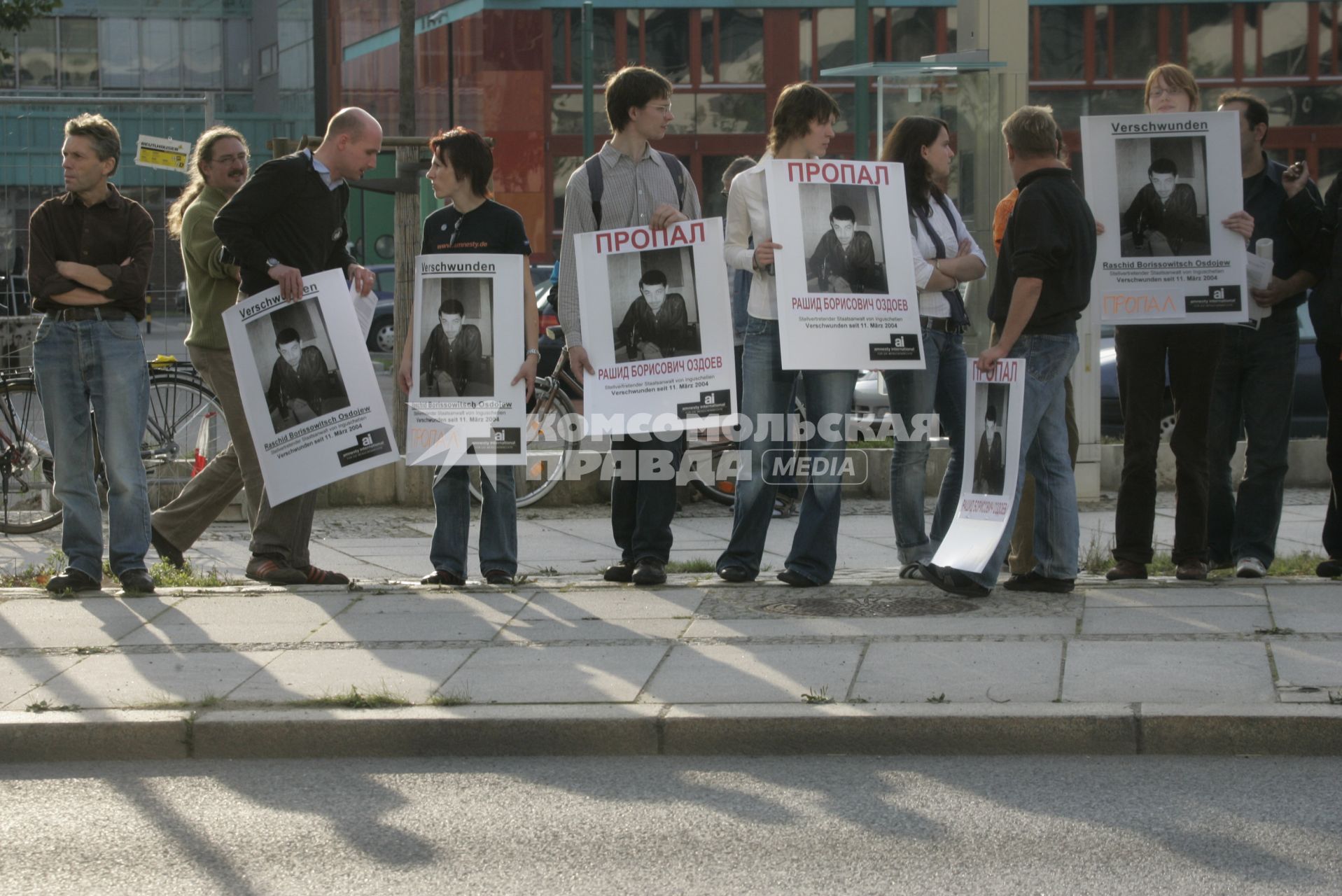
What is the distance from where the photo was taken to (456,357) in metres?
7.66

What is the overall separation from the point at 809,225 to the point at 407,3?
516 inches

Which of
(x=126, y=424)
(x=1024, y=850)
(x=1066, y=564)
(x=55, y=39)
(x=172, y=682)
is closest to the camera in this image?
(x=1024, y=850)

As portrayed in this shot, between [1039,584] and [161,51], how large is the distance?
188ft

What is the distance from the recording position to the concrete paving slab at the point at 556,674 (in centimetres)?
586

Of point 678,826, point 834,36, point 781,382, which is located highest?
point 834,36

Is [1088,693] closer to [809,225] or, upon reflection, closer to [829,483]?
[829,483]

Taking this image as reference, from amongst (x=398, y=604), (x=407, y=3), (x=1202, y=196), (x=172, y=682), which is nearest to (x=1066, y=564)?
(x=1202, y=196)

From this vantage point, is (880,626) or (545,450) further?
(545,450)

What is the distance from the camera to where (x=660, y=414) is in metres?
7.46

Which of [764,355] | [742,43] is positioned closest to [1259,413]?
[764,355]

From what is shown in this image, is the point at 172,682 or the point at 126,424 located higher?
the point at 126,424

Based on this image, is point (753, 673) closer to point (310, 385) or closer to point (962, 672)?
point (962, 672)

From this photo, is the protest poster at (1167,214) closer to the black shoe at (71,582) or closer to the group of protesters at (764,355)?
the group of protesters at (764,355)

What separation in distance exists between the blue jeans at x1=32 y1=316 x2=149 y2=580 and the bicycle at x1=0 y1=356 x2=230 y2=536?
2.12 m
